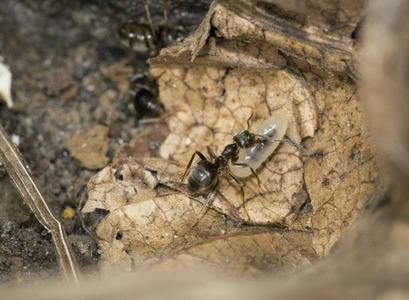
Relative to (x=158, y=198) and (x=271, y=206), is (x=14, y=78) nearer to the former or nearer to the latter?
(x=158, y=198)

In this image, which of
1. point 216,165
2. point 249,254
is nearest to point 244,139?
point 216,165

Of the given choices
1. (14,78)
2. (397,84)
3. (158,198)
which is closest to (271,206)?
(158,198)

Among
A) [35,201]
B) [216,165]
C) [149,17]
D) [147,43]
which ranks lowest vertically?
[35,201]

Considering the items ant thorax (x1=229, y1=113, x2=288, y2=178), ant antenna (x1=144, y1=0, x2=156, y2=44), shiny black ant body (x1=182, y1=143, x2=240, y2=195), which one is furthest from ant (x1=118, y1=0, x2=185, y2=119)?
ant thorax (x1=229, y1=113, x2=288, y2=178)

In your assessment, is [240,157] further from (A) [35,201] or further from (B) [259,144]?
(A) [35,201]

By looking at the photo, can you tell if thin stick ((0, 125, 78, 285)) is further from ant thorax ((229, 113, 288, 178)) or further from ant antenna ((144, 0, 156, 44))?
ant antenna ((144, 0, 156, 44))

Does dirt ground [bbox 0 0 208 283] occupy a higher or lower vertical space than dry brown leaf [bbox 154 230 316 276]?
lower
